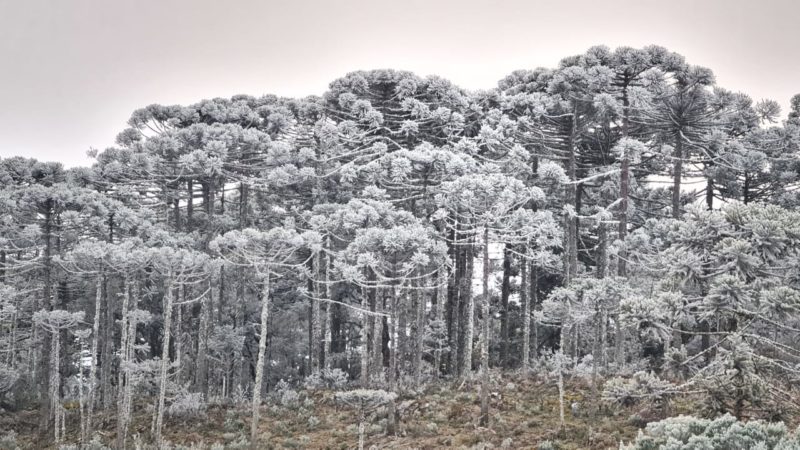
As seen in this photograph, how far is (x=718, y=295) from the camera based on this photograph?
11414mm

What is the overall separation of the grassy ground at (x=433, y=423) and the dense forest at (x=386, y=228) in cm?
48

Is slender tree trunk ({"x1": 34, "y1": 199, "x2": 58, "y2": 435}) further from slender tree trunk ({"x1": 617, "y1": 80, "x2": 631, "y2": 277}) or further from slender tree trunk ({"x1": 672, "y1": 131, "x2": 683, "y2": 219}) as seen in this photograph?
slender tree trunk ({"x1": 672, "y1": 131, "x2": 683, "y2": 219})

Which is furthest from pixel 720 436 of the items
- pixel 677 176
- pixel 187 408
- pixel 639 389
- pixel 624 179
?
pixel 187 408

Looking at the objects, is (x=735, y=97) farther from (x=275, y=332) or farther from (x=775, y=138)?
(x=275, y=332)

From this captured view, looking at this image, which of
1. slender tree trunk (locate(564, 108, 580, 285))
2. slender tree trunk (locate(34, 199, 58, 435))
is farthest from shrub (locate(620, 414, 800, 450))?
slender tree trunk (locate(34, 199, 58, 435))

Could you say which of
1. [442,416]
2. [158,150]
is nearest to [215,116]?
[158,150]

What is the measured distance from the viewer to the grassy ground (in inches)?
674

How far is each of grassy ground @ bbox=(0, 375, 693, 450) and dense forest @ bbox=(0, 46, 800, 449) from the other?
1.56 ft

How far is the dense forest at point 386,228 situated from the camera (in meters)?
20.6

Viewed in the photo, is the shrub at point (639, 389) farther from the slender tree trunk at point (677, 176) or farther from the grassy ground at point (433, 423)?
the slender tree trunk at point (677, 176)

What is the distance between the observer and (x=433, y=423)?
1938 centimetres

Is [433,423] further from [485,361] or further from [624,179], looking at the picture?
[624,179]

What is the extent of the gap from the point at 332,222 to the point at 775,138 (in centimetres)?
2101

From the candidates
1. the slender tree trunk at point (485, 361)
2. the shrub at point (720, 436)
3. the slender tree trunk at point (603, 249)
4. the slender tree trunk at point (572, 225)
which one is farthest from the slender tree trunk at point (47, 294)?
the slender tree trunk at point (603, 249)
